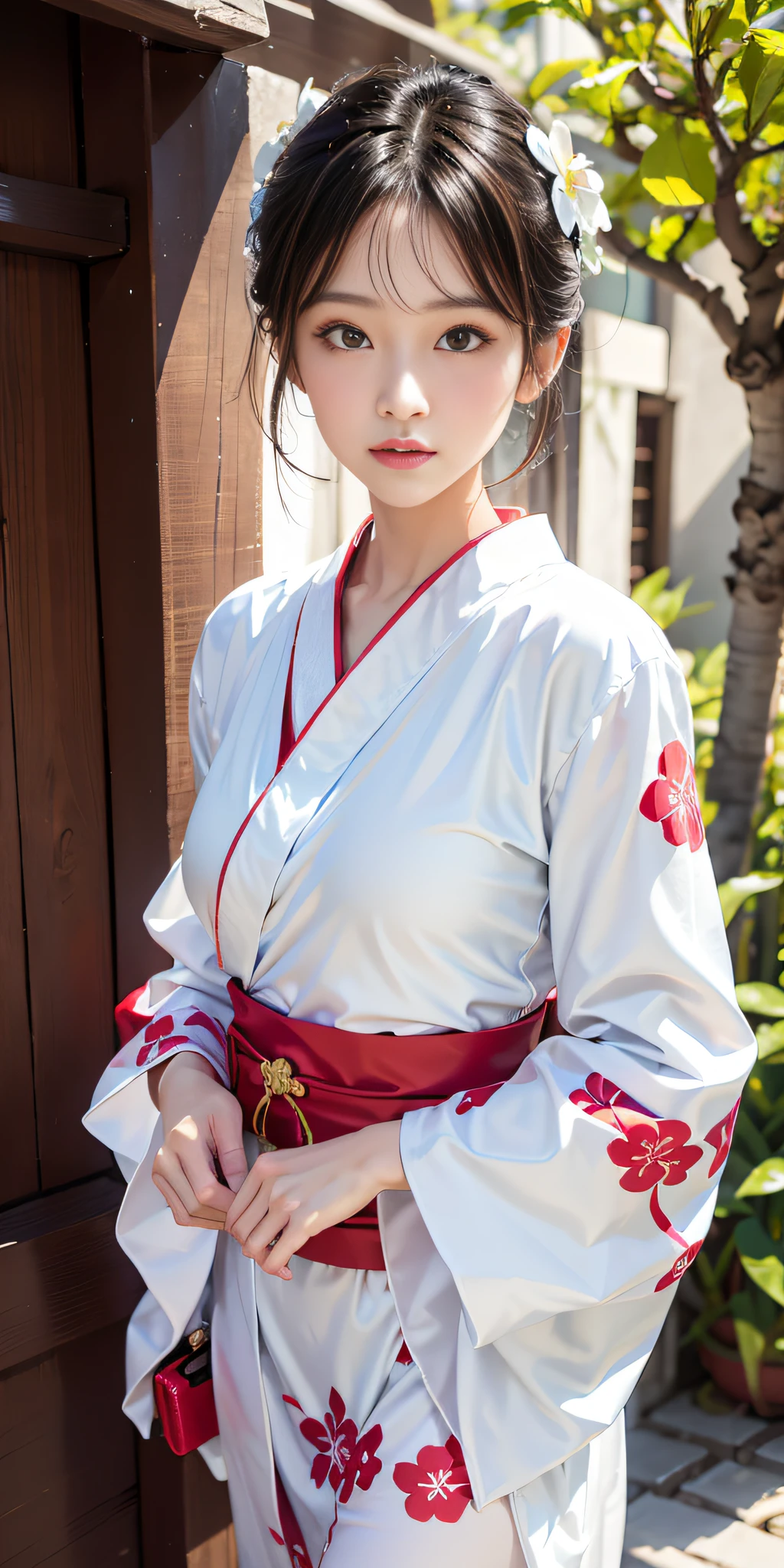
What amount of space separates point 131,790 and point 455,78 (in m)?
1.00

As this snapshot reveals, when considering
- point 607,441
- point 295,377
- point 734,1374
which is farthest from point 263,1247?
point 607,441

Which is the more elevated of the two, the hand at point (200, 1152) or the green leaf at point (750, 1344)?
the hand at point (200, 1152)

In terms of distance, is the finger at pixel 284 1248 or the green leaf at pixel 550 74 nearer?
the finger at pixel 284 1248

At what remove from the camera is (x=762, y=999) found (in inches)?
98.8

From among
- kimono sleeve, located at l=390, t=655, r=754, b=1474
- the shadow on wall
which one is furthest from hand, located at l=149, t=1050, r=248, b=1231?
the shadow on wall

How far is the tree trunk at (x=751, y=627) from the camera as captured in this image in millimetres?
2516

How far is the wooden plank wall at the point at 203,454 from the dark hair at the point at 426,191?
0.34 m

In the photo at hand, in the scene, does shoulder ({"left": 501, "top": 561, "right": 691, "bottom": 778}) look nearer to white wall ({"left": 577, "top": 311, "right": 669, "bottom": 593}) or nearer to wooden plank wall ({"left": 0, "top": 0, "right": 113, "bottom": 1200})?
wooden plank wall ({"left": 0, "top": 0, "right": 113, "bottom": 1200})

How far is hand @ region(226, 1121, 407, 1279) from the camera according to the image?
46.0 inches

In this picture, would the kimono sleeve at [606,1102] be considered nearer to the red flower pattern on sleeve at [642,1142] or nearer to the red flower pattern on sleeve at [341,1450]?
the red flower pattern on sleeve at [642,1142]

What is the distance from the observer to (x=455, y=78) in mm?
1306

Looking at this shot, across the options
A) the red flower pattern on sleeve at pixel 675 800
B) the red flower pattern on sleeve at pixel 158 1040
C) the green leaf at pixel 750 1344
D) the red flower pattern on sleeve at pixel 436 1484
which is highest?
the red flower pattern on sleeve at pixel 675 800

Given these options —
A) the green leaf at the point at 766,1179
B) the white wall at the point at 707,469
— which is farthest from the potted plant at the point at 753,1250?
the white wall at the point at 707,469

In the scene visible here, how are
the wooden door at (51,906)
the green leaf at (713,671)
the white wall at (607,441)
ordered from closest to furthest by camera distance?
the wooden door at (51,906) → the white wall at (607,441) → the green leaf at (713,671)
